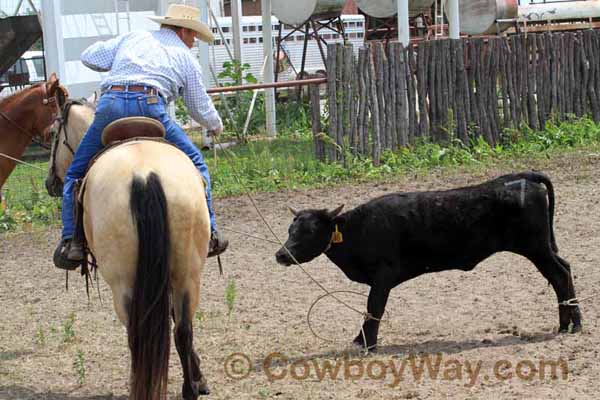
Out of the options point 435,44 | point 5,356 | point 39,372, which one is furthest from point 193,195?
point 435,44

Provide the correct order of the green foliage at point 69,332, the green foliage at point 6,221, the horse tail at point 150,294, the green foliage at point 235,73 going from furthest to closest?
1. the green foliage at point 235,73
2. the green foliage at point 6,221
3. the green foliage at point 69,332
4. the horse tail at point 150,294

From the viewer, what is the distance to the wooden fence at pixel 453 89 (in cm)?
1317

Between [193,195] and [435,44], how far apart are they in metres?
9.15

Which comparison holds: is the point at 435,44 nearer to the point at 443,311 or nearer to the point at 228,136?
the point at 228,136

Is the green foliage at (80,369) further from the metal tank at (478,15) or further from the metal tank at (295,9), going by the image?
the metal tank at (478,15)

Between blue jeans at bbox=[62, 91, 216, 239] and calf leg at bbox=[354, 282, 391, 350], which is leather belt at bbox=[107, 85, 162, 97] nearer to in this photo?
blue jeans at bbox=[62, 91, 216, 239]

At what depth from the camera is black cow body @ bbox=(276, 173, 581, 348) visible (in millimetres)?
6395

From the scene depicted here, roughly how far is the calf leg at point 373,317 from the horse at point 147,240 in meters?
1.45

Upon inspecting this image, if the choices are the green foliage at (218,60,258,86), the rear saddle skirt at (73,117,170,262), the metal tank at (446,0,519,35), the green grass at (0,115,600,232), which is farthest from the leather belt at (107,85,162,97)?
the metal tank at (446,0,519,35)

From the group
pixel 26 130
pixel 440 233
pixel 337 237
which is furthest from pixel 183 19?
pixel 26 130

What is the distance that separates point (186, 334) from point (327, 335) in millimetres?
1657

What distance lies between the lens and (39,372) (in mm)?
6398

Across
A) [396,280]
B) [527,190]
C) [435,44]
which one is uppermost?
[435,44]

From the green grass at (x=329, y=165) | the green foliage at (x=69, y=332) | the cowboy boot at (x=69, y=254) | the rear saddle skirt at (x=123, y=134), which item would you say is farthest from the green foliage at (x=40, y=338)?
the green grass at (x=329, y=165)
